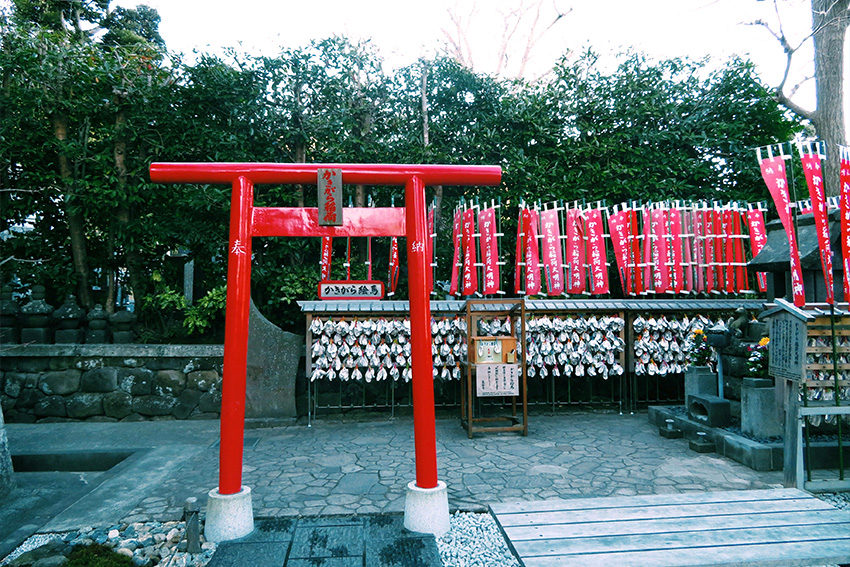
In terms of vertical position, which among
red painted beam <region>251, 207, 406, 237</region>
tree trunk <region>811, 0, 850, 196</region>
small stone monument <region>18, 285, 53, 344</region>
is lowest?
small stone monument <region>18, 285, 53, 344</region>

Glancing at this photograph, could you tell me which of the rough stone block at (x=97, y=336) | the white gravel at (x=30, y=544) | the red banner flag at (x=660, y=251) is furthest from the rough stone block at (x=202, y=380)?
the red banner flag at (x=660, y=251)

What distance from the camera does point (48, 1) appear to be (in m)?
15.7

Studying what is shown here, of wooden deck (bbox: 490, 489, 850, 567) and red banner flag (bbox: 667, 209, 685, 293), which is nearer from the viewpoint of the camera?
Result: wooden deck (bbox: 490, 489, 850, 567)

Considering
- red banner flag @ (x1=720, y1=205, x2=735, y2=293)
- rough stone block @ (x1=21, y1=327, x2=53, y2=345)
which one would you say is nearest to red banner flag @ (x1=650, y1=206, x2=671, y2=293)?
red banner flag @ (x1=720, y1=205, x2=735, y2=293)

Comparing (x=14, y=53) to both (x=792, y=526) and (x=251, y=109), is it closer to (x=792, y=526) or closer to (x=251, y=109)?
(x=251, y=109)

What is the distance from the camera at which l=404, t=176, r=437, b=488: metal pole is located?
4.54m

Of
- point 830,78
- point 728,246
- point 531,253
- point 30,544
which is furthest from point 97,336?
point 830,78

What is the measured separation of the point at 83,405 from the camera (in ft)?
29.7

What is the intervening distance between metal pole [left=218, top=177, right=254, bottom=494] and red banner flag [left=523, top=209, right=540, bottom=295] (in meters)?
5.70

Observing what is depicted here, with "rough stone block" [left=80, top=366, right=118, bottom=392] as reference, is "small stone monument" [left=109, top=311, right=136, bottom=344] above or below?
above

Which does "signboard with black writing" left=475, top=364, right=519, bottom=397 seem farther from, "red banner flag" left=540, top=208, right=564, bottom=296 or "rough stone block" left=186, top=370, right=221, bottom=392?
"rough stone block" left=186, top=370, right=221, bottom=392

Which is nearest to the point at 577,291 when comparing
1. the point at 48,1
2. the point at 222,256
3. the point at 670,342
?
the point at 670,342

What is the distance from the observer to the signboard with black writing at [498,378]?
7707 mm

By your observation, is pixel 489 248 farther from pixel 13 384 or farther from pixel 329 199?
pixel 13 384
